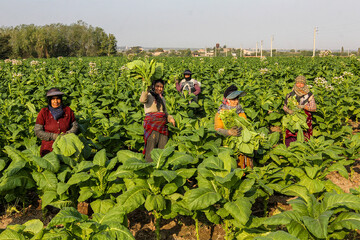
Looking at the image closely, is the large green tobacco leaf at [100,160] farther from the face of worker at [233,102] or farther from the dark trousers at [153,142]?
the face of worker at [233,102]

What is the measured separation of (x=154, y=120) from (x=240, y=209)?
280cm

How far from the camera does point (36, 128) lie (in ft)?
15.4

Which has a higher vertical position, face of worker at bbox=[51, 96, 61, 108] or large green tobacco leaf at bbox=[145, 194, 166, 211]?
face of worker at bbox=[51, 96, 61, 108]

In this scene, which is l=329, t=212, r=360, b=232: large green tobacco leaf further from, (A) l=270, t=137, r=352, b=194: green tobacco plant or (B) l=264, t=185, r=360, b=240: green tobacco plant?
(A) l=270, t=137, r=352, b=194: green tobacco plant

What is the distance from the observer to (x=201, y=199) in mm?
2604

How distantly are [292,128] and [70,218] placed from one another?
4.24m

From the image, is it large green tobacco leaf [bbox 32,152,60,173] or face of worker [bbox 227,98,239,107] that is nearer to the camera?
large green tobacco leaf [bbox 32,152,60,173]

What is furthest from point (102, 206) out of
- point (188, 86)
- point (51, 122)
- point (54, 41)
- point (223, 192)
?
point (54, 41)

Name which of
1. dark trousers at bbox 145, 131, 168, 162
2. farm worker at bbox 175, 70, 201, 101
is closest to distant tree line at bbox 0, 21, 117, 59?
farm worker at bbox 175, 70, 201, 101

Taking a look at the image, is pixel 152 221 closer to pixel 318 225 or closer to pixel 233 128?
pixel 233 128

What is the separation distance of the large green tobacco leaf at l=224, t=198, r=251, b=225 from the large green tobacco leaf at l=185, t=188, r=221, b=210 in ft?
0.47

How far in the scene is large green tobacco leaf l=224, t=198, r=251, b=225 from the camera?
8.10ft

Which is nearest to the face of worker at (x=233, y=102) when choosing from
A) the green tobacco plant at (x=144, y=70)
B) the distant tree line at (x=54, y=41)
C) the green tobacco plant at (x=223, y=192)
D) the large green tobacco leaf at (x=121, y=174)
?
the green tobacco plant at (x=144, y=70)

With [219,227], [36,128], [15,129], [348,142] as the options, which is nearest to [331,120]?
[348,142]
